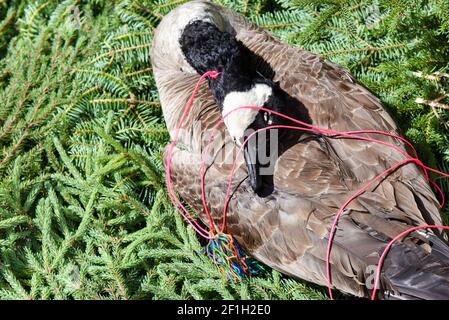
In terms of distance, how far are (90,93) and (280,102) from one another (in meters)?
1.55

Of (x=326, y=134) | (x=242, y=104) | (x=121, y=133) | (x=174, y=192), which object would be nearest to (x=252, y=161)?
(x=242, y=104)

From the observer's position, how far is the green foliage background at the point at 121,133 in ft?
10.6

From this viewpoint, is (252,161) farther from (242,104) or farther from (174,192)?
(174,192)

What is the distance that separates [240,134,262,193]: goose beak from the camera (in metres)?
2.97

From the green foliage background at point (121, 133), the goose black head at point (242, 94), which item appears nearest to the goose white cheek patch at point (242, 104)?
the goose black head at point (242, 94)

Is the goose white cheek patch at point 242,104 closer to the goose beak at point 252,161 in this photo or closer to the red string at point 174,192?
the goose beak at point 252,161

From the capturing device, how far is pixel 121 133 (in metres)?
3.97

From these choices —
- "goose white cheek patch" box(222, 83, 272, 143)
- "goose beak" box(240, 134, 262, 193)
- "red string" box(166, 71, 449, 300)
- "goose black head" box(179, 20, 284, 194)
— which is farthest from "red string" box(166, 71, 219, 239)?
"goose beak" box(240, 134, 262, 193)

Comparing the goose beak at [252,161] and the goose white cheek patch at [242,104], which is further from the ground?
the goose white cheek patch at [242,104]

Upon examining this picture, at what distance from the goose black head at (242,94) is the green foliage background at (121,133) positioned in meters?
0.69

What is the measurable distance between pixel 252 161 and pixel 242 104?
29 centimetres

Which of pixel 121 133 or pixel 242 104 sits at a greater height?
pixel 242 104

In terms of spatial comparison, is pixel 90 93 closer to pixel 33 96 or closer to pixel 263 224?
pixel 33 96
